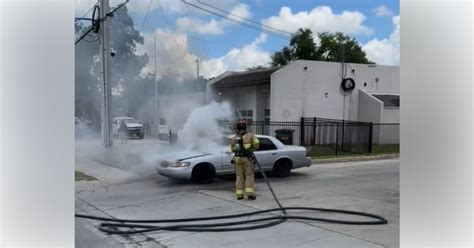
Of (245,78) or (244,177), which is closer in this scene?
(244,177)

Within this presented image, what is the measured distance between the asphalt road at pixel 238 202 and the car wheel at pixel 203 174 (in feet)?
0.74

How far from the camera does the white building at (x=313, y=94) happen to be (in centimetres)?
2217

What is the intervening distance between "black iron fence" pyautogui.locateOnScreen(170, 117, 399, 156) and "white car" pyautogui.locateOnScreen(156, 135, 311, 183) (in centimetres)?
666

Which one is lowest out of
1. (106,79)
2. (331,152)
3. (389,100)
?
(331,152)

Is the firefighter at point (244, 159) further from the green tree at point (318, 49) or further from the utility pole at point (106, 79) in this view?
the green tree at point (318, 49)

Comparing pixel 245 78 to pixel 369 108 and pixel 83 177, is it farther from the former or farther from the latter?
pixel 83 177

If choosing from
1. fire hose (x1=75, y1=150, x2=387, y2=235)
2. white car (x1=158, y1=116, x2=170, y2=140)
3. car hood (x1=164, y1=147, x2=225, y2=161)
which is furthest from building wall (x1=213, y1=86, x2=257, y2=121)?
fire hose (x1=75, y1=150, x2=387, y2=235)

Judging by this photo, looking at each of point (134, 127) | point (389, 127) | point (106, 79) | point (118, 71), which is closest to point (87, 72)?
point (118, 71)

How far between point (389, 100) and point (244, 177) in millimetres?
17408

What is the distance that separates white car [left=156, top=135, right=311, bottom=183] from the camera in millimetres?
10625

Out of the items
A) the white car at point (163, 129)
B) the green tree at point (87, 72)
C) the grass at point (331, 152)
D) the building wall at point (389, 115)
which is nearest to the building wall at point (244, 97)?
the grass at point (331, 152)

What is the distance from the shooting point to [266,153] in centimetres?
1191
